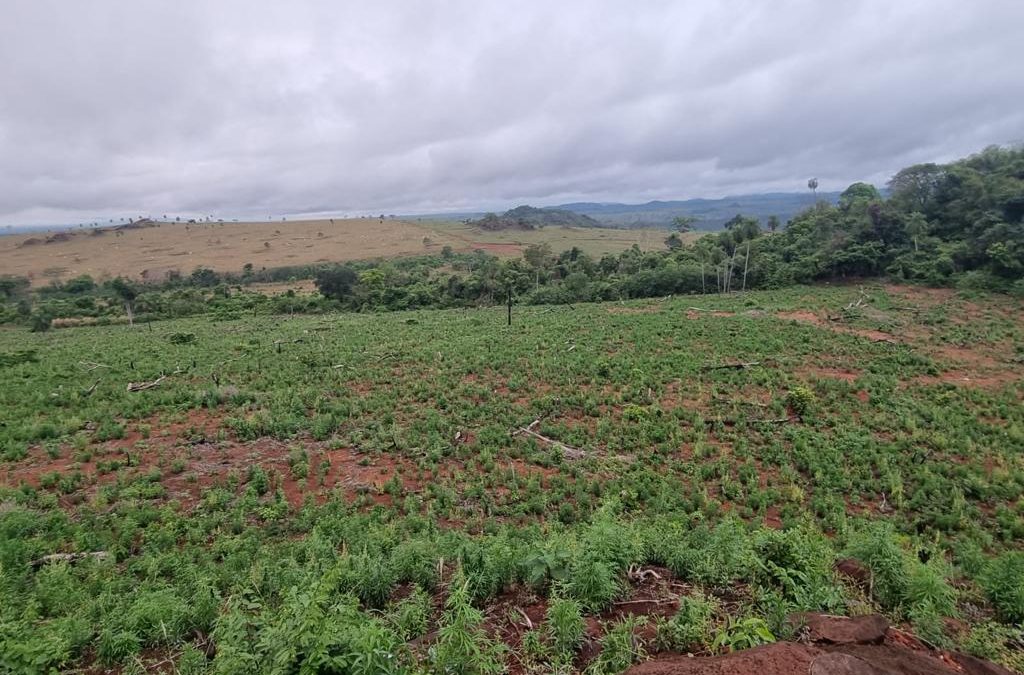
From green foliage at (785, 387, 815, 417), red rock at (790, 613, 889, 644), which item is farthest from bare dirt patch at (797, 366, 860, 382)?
red rock at (790, 613, 889, 644)

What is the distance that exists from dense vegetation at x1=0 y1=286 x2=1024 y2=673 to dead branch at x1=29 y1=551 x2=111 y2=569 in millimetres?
154

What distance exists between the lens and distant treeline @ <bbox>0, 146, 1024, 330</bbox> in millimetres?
33938

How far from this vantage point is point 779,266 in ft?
138

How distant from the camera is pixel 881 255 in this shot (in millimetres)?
37938

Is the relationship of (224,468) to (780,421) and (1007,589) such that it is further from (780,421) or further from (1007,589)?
(780,421)

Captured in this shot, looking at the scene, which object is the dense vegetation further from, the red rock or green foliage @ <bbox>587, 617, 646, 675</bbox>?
the red rock

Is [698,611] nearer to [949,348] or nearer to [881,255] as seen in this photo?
[949,348]

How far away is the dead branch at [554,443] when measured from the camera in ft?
36.9

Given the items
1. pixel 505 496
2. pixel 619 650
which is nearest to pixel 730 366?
pixel 505 496

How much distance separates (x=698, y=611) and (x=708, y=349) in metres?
18.0

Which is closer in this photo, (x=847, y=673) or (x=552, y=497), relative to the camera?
(x=847, y=673)

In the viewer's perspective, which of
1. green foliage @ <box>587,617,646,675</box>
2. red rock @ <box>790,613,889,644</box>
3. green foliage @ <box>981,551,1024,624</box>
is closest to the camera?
green foliage @ <box>587,617,646,675</box>

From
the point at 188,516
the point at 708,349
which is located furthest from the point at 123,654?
the point at 708,349

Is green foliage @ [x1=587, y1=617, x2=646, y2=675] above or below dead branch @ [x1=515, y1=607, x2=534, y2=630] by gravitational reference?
above
